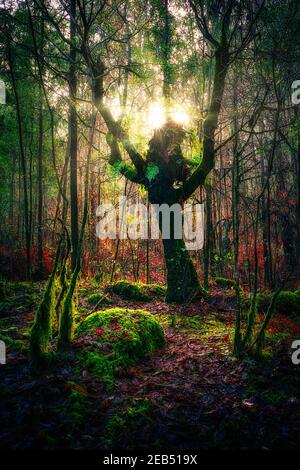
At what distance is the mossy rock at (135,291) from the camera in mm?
7812

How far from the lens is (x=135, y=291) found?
7.88 metres

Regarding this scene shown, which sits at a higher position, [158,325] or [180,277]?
[180,277]

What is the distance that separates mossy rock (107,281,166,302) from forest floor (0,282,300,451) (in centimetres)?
306

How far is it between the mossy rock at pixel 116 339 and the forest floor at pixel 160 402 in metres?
0.15

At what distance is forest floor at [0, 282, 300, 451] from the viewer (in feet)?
9.11

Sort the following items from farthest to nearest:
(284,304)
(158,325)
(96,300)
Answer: (96,300) < (284,304) < (158,325)

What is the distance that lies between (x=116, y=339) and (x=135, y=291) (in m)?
3.57

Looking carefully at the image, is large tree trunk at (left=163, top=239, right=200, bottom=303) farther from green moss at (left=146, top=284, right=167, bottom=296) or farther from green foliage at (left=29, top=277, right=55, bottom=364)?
green foliage at (left=29, top=277, right=55, bottom=364)
